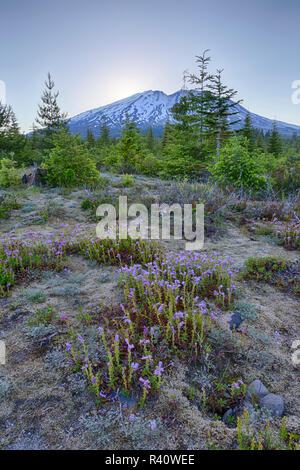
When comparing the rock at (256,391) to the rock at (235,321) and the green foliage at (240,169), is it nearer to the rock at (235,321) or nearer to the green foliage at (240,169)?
the rock at (235,321)

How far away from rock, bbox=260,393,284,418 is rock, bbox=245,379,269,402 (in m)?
0.04

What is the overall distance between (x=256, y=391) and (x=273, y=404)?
154mm

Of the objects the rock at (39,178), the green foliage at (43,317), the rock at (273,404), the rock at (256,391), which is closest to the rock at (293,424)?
the rock at (273,404)

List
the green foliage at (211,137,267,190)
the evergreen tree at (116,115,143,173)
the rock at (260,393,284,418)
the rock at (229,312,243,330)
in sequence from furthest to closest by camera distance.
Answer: the evergreen tree at (116,115,143,173)
the green foliage at (211,137,267,190)
the rock at (229,312,243,330)
the rock at (260,393,284,418)

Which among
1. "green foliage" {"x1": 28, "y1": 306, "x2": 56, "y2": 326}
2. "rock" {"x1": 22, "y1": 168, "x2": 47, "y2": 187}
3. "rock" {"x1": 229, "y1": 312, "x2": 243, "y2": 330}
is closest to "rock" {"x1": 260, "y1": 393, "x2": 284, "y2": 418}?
"rock" {"x1": 229, "y1": 312, "x2": 243, "y2": 330}

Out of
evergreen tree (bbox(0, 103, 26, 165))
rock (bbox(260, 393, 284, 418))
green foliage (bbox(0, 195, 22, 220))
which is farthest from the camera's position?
evergreen tree (bbox(0, 103, 26, 165))

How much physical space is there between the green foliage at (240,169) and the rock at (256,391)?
7.16m

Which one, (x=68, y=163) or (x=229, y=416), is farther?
(x=68, y=163)

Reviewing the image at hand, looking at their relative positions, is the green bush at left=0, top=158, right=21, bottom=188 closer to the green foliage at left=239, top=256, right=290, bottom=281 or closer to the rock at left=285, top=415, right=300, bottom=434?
the green foliage at left=239, top=256, right=290, bottom=281

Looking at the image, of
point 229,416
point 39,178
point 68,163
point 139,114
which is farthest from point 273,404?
point 139,114

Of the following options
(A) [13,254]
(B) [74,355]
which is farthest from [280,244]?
(A) [13,254]

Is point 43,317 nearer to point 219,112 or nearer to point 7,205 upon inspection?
point 7,205

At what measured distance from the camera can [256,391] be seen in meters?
2.05

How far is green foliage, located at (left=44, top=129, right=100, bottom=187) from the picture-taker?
10.1 m
